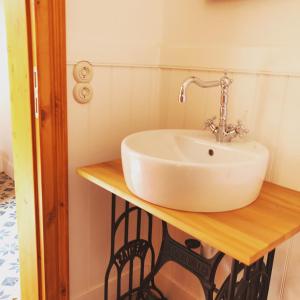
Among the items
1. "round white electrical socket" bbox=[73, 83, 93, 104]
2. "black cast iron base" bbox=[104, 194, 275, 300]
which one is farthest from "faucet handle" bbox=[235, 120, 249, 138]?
"round white electrical socket" bbox=[73, 83, 93, 104]

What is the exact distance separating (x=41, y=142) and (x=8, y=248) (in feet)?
3.87

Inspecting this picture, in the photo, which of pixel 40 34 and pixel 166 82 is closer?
pixel 40 34

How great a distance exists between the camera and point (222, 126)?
114 centimetres

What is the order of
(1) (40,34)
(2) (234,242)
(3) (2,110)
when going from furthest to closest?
(3) (2,110) → (1) (40,34) → (2) (234,242)

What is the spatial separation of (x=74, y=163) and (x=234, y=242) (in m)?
0.76

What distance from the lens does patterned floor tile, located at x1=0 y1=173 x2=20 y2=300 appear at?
1.68m

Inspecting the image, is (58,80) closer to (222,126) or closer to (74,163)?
(74,163)

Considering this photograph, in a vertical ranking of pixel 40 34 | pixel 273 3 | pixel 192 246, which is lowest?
pixel 192 246

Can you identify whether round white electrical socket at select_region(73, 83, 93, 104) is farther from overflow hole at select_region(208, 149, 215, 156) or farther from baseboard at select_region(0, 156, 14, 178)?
baseboard at select_region(0, 156, 14, 178)

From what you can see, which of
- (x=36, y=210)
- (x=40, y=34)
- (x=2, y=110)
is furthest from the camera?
(x=2, y=110)

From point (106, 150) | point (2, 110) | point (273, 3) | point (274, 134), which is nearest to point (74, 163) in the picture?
point (106, 150)

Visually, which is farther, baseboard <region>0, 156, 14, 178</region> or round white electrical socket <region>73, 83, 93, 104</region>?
baseboard <region>0, 156, 14, 178</region>

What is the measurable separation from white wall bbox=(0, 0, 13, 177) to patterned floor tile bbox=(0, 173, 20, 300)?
332 millimetres

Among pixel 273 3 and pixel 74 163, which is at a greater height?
pixel 273 3
